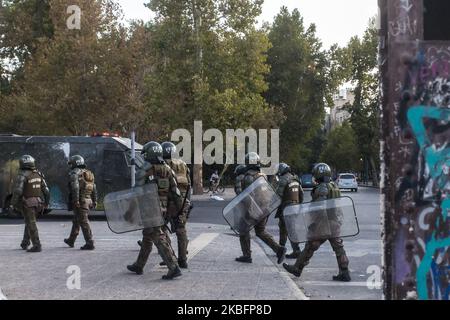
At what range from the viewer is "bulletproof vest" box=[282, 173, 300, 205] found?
1230cm

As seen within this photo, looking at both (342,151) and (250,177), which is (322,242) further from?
(342,151)

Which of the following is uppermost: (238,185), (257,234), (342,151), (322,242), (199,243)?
(238,185)

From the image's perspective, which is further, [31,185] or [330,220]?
[31,185]

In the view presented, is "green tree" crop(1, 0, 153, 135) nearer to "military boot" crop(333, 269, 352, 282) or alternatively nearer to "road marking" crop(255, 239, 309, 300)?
"road marking" crop(255, 239, 309, 300)

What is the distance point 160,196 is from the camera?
955 cm

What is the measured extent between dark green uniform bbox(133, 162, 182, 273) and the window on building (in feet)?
21.8

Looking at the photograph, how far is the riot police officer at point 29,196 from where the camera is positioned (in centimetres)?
1271

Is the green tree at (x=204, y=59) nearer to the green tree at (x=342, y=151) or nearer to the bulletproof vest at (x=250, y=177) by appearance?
the bulletproof vest at (x=250, y=177)

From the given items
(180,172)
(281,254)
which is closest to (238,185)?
(180,172)

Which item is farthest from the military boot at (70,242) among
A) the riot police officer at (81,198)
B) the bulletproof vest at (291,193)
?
the bulletproof vest at (291,193)

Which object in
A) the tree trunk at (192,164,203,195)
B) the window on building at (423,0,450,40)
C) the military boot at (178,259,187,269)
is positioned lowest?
the tree trunk at (192,164,203,195)

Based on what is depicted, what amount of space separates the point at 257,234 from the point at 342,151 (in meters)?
91.1

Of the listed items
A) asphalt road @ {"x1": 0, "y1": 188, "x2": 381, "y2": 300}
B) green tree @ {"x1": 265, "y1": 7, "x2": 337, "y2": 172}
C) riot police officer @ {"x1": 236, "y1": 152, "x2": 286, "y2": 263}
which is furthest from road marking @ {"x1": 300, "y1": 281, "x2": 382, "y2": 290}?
green tree @ {"x1": 265, "y1": 7, "x2": 337, "y2": 172}
